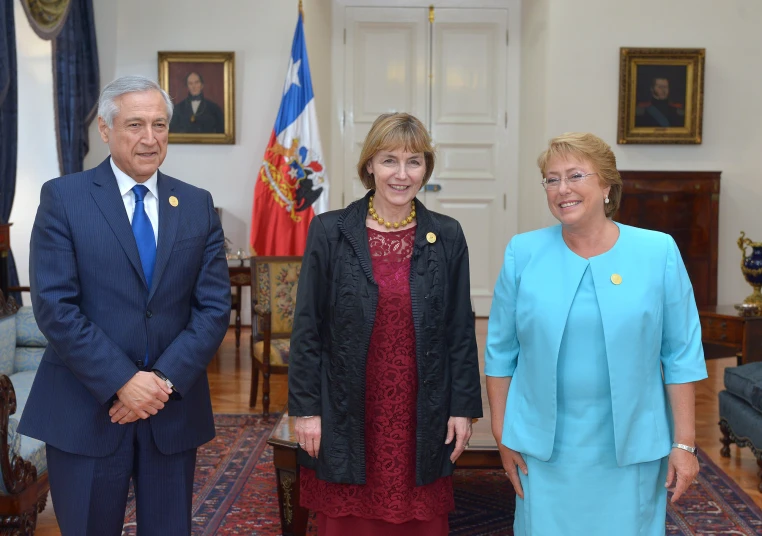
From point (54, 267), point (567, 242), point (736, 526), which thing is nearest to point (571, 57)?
point (736, 526)

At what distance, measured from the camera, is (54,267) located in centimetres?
195

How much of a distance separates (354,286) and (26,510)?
5.78 feet

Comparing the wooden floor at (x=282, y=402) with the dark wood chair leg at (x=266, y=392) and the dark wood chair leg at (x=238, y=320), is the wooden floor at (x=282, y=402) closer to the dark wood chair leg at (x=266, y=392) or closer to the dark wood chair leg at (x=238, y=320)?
the dark wood chair leg at (x=238, y=320)

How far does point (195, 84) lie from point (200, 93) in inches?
3.7

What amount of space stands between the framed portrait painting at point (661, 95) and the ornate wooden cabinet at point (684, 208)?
37 cm

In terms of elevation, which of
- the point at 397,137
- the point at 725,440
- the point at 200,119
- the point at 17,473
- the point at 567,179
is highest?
the point at 200,119

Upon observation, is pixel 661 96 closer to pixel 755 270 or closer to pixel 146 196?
pixel 755 270

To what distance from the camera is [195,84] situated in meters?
7.75

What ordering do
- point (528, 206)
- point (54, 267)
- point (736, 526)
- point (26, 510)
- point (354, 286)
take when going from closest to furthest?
point (54, 267), point (354, 286), point (26, 510), point (736, 526), point (528, 206)

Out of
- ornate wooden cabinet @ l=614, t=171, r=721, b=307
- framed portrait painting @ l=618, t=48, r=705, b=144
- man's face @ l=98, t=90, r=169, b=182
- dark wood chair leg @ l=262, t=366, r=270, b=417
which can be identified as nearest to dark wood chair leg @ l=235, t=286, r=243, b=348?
dark wood chair leg @ l=262, t=366, r=270, b=417

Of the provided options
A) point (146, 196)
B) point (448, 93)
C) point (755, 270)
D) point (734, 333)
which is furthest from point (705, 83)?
point (146, 196)

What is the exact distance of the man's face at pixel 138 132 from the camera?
1988 millimetres

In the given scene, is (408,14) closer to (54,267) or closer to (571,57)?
(571,57)

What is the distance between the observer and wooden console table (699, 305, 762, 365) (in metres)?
4.96
